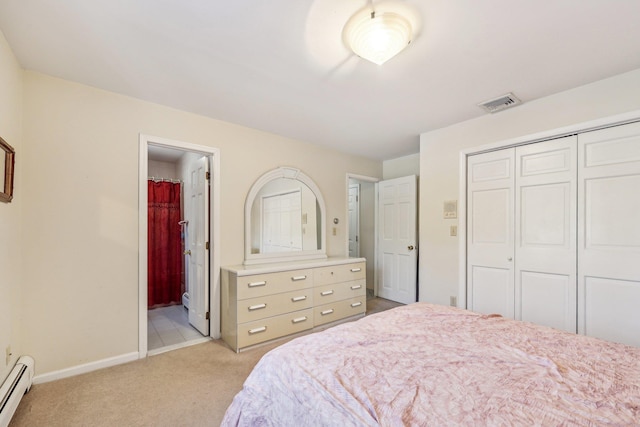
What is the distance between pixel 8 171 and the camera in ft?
5.91

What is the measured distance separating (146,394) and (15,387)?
739 millimetres

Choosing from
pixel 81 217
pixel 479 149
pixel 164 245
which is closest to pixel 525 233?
pixel 479 149

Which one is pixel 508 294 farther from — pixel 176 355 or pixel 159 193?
pixel 159 193

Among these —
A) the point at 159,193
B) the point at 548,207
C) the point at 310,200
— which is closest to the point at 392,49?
the point at 548,207

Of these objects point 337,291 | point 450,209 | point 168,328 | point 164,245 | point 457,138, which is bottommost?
point 168,328

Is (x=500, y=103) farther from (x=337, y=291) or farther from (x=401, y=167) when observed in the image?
(x=337, y=291)

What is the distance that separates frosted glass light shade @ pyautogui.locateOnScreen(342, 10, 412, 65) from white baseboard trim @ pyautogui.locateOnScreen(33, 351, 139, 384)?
3.01m

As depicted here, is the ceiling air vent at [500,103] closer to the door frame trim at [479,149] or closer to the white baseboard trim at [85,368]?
the door frame trim at [479,149]

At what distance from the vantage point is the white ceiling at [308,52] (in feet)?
4.88

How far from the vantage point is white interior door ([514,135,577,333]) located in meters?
2.41

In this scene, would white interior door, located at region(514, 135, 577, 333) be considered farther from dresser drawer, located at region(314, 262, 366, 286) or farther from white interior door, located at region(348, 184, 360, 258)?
white interior door, located at region(348, 184, 360, 258)

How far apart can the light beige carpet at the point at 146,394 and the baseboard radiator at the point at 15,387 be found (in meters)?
0.09

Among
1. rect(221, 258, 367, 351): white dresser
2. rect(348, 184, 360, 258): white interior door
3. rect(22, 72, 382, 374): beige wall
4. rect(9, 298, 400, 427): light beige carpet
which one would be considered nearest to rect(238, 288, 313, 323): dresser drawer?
rect(221, 258, 367, 351): white dresser

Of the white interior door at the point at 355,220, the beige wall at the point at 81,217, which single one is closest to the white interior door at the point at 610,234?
the white interior door at the point at 355,220
